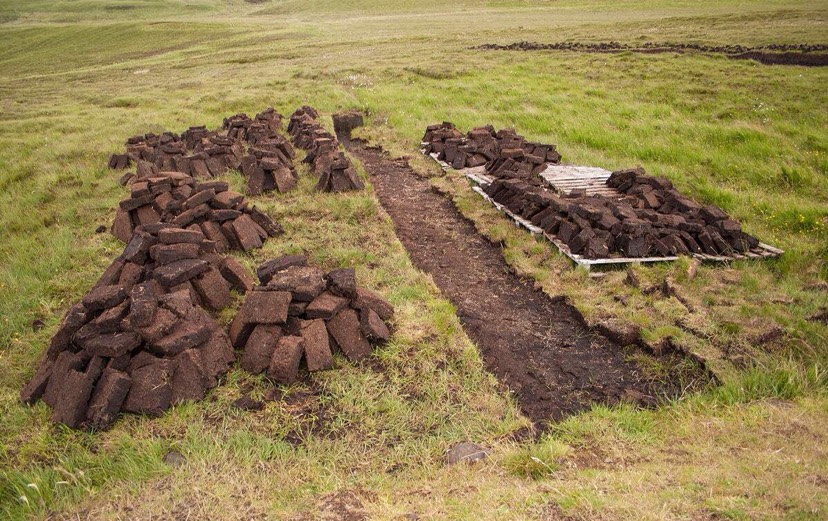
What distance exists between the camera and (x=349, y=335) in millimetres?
5461

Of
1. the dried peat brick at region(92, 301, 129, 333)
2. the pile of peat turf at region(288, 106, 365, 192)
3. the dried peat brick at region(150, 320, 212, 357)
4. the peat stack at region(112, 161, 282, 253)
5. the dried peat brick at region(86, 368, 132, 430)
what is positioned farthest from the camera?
the pile of peat turf at region(288, 106, 365, 192)

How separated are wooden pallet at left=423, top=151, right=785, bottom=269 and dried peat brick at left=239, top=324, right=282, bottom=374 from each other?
14.7 feet

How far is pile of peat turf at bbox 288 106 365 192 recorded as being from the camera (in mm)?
10508

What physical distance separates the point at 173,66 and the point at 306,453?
34943 millimetres

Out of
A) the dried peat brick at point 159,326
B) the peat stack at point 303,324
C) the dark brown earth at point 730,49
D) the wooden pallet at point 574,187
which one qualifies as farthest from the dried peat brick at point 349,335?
the dark brown earth at point 730,49

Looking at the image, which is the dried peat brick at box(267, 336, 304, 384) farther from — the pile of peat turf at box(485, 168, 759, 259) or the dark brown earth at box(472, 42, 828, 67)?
the dark brown earth at box(472, 42, 828, 67)

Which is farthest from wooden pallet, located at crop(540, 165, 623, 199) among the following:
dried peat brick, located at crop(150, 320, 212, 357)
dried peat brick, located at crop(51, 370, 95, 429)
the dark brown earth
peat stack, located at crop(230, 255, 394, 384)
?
the dark brown earth

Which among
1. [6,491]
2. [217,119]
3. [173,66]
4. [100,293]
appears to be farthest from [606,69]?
[173,66]

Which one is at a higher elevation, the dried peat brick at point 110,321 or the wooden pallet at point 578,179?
the dried peat brick at point 110,321

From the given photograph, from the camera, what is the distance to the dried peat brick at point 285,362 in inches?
198

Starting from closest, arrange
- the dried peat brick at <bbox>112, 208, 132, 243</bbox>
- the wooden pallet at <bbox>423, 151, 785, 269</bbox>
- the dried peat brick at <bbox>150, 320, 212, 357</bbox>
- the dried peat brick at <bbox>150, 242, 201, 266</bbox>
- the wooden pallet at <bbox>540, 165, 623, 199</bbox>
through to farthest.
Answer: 1. the dried peat brick at <bbox>150, 320, 212, 357</bbox>
2. the dried peat brick at <bbox>150, 242, 201, 266</bbox>
3. the wooden pallet at <bbox>423, 151, 785, 269</bbox>
4. the dried peat brick at <bbox>112, 208, 132, 243</bbox>
5. the wooden pallet at <bbox>540, 165, 623, 199</bbox>

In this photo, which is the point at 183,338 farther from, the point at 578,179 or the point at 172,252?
the point at 578,179

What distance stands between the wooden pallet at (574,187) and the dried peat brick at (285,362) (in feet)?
14.3

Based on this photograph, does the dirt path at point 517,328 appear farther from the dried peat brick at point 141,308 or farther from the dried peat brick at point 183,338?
the dried peat brick at point 141,308
